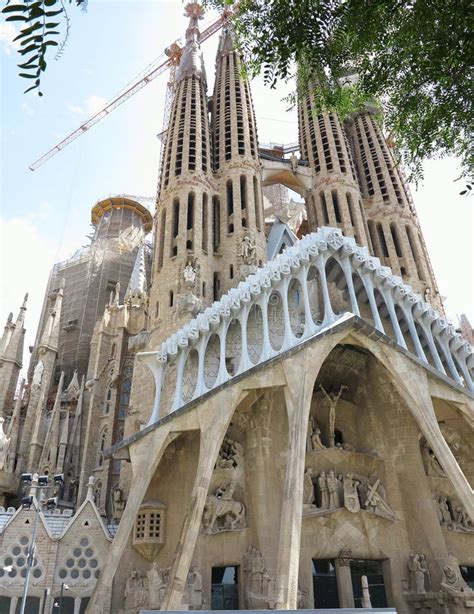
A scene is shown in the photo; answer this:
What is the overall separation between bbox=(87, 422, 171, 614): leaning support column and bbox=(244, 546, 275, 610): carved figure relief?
3.43 meters

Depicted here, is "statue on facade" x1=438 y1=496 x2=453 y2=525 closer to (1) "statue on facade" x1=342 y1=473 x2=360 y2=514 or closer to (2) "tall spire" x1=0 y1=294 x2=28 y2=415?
(1) "statue on facade" x1=342 y1=473 x2=360 y2=514

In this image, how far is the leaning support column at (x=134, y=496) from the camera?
11875 millimetres

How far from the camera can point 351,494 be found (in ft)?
50.9

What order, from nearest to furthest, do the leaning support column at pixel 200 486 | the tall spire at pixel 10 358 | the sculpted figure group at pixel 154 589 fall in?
the leaning support column at pixel 200 486 → the sculpted figure group at pixel 154 589 → the tall spire at pixel 10 358

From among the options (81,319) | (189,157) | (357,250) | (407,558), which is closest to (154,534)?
(407,558)

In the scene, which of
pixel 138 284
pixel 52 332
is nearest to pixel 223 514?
pixel 52 332

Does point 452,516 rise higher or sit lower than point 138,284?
lower

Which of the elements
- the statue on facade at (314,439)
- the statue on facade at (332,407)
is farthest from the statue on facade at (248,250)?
the statue on facade at (314,439)

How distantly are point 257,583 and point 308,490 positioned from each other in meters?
3.22

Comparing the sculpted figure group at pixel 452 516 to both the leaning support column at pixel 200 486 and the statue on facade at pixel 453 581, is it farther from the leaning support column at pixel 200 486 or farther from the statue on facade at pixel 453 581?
the leaning support column at pixel 200 486

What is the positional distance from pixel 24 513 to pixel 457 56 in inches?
566

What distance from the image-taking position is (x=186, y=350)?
16.3 metres

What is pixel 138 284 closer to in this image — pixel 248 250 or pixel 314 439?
pixel 248 250

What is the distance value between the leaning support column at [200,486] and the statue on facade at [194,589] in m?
0.96
